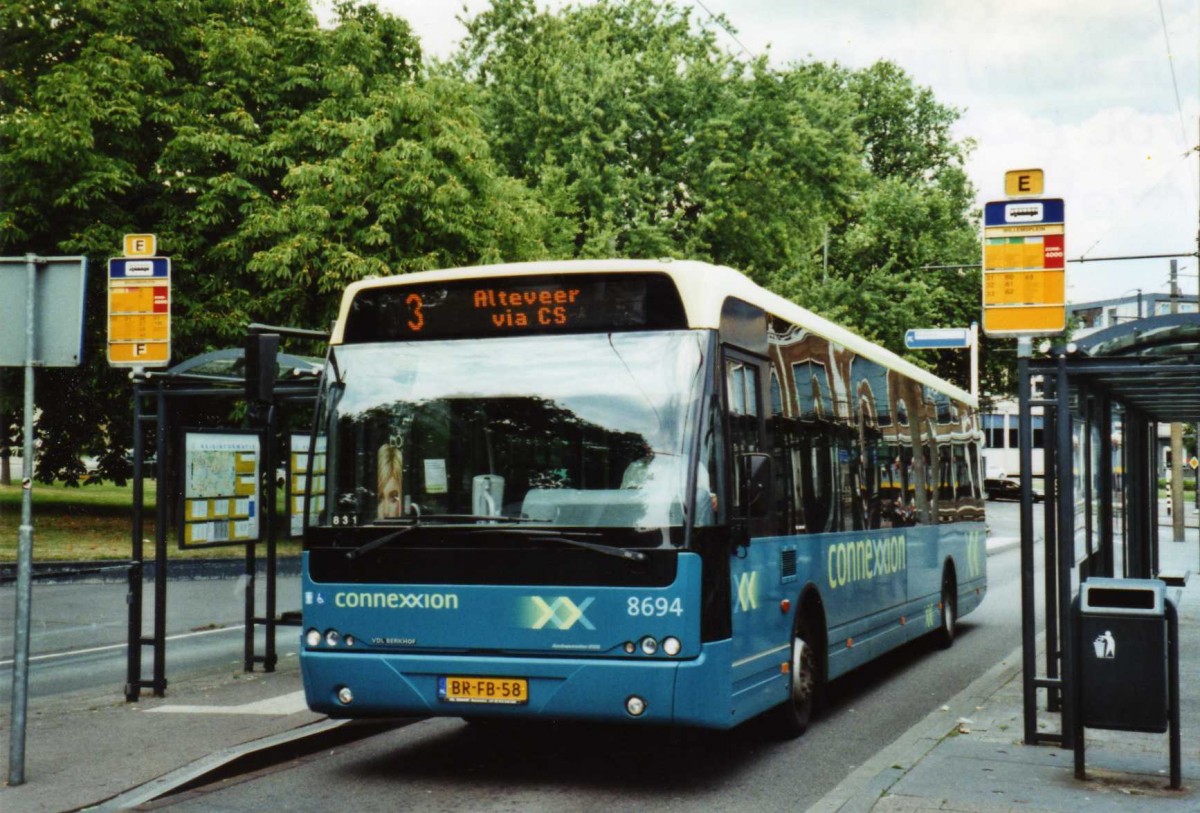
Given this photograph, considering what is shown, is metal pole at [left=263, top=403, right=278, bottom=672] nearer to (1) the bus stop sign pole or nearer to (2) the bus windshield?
(2) the bus windshield

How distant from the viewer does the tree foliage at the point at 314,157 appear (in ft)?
81.0

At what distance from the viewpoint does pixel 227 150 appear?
26062 mm

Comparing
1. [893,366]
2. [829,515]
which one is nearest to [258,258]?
[893,366]

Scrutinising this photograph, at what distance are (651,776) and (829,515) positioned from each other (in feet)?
8.83

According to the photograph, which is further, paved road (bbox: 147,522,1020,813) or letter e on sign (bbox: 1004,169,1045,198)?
letter e on sign (bbox: 1004,169,1045,198)

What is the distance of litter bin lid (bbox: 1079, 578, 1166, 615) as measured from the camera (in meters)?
7.20

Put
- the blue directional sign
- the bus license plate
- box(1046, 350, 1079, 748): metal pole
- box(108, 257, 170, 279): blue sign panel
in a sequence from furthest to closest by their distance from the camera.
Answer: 1. the blue directional sign
2. box(108, 257, 170, 279): blue sign panel
3. box(1046, 350, 1079, 748): metal pole
4. the bus license plate

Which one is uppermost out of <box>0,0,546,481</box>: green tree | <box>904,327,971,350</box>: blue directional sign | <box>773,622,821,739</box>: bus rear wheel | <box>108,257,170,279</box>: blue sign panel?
<box>0,0,546,481</box>: green tree

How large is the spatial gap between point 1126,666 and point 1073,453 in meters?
2.97

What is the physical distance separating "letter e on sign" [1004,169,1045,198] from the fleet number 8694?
376cm

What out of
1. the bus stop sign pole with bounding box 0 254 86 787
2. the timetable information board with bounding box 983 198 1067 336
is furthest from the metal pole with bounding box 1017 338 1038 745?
the bus stop sign pole with bounding box 0 254 86 787

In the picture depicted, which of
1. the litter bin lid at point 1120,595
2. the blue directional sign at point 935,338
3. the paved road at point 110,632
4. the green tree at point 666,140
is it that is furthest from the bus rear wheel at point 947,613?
the green tree at point 666,140

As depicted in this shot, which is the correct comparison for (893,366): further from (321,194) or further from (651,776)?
(321,194)

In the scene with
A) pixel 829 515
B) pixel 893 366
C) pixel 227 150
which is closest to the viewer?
pixel 829 515
